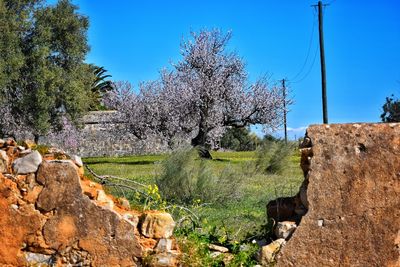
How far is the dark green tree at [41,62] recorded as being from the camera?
91.2 ft

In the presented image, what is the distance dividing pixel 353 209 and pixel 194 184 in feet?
23.9

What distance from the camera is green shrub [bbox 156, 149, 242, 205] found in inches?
501

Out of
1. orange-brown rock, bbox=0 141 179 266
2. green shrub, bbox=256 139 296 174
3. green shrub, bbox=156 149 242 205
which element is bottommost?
orange-brown rock, bbox=0 141 179 266

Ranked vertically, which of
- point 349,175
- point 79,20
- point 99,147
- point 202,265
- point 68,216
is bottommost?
point 202,265

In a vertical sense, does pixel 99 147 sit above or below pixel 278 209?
above

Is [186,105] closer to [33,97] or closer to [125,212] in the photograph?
[33,97]

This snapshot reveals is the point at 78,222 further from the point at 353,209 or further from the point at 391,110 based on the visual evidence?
the point at 391,110

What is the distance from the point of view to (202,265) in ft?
19.6

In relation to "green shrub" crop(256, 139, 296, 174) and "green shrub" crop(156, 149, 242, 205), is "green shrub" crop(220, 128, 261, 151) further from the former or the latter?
"green shrub" crop(156, 149, 242, 205)

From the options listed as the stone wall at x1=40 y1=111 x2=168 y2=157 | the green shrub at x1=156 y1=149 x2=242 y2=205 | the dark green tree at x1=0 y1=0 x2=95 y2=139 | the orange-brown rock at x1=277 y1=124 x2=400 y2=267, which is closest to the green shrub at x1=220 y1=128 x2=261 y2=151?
the stone wall at x1=40 y1=111 x2=168 y2=157

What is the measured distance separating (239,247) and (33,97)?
24.0 meters

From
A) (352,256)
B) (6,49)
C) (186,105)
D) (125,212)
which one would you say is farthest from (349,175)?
(186,105)

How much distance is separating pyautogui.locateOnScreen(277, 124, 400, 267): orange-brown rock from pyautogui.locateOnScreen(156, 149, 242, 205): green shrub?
21.9 ft

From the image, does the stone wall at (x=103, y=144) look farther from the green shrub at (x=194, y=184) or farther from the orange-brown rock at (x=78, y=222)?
the orange-brown rock at (x=78, y=222)
